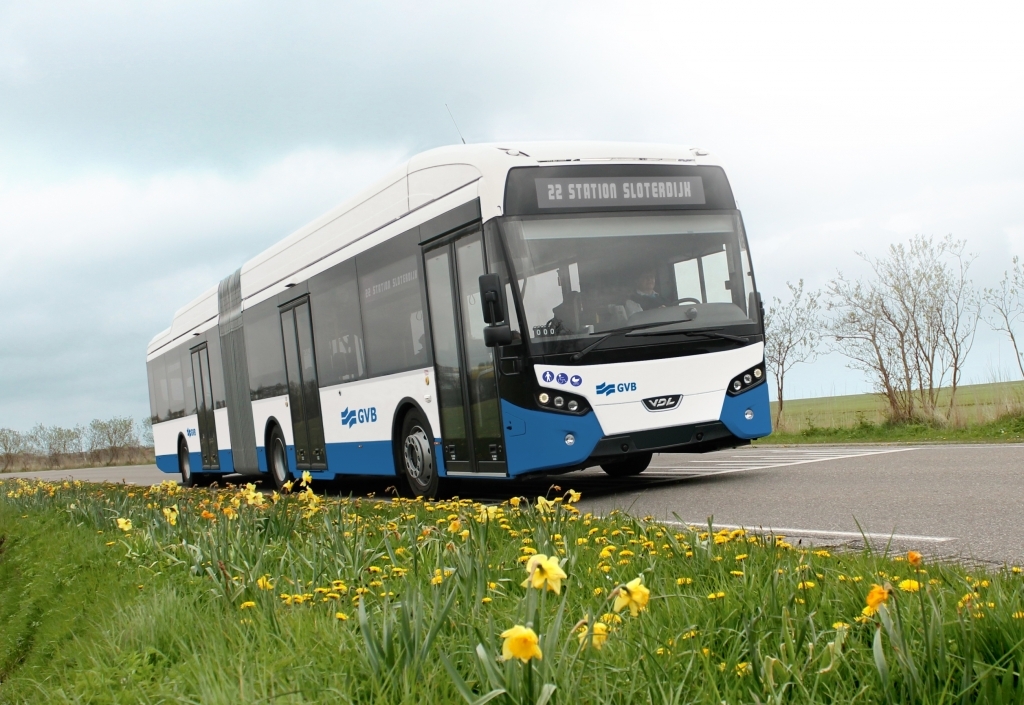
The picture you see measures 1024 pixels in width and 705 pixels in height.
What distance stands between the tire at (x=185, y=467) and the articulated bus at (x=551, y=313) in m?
11.2

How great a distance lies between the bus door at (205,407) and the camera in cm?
2048

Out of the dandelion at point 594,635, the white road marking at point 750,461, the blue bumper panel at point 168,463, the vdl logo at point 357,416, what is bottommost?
the white road marking at point 750,461

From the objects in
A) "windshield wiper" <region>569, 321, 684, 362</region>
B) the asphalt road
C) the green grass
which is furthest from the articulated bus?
the green grass

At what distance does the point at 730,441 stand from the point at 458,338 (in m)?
2.92

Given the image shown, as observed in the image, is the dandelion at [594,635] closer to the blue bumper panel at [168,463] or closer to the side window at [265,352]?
the side window at [265,352]

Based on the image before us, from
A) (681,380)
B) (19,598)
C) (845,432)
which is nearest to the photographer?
(19,598)

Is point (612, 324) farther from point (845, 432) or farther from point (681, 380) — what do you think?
point (845, 432)

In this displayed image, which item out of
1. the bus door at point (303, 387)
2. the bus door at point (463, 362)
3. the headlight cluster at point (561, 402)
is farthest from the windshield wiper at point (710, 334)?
the bus door at point (303, 387)

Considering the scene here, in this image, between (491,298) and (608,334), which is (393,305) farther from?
A: (608,334)

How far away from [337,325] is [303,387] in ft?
5.80

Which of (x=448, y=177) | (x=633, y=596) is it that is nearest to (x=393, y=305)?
(x=448, y=177)

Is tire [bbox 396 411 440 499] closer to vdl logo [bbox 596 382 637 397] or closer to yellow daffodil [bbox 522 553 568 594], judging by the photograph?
vdl logo [bbox 596 382 637 397]

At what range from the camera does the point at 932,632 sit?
2.88 meters

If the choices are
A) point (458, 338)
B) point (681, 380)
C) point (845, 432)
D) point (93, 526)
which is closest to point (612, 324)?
point (681, 380)
